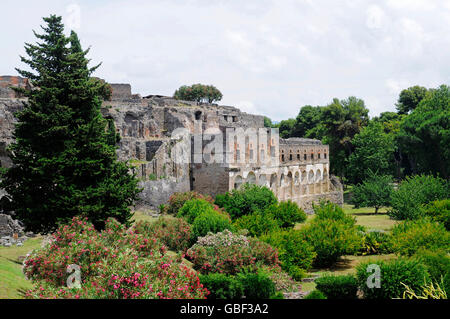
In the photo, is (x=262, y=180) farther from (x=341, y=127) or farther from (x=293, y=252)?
(x=341, y=127)

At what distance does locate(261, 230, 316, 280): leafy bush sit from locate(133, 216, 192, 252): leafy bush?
4151 mm

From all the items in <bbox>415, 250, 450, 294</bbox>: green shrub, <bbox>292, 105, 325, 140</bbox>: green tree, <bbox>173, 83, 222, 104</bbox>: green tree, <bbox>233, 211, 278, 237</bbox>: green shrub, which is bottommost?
<bbox>415, 250, 450, 294</bbox>: green shrub

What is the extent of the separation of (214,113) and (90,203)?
40.7m

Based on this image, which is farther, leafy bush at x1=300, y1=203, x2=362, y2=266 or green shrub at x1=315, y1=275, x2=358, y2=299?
leafy bush at x1=300, y1=203, x2=362, y2=266

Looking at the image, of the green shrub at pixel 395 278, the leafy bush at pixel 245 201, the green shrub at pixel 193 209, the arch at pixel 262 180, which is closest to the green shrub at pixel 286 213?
the leafy bush at pixel 245 201

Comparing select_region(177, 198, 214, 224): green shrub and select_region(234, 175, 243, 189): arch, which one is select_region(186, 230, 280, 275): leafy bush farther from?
select_region(234, 175, 243, 189): arch

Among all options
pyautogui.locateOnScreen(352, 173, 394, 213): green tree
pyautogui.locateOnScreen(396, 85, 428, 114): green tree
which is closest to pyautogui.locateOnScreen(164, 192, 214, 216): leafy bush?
pyautogui.locateOnScreen(352, 173, 394, 213): green tree

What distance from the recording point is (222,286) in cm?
1805

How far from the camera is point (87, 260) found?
15.2 meters

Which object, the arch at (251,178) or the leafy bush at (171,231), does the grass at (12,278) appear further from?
the arch at (251,178)

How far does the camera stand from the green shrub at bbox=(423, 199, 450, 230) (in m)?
32.8

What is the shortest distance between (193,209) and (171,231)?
15.8 feet

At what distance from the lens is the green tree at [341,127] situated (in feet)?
220

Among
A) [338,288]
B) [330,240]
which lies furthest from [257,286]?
[330,240]
